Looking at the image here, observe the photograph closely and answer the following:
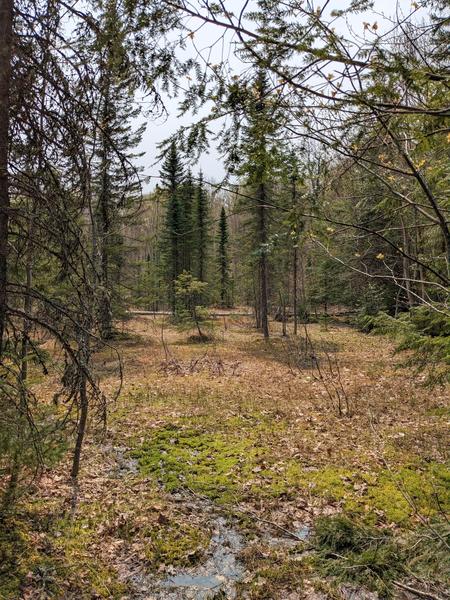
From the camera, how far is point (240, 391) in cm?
1091

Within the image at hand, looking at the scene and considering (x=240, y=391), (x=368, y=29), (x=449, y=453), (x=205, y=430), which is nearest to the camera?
(x=368, y=29)

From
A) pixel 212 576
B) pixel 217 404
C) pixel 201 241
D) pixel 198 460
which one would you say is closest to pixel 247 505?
pixel 212 576

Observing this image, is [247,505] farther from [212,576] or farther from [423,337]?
[423,337]

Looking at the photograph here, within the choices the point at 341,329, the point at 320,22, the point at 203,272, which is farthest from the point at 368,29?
the point at 203,272

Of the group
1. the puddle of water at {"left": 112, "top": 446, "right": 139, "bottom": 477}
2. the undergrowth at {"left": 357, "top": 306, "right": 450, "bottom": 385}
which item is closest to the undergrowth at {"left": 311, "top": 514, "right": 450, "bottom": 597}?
the undergrowth at {"left": 357, "top": 306, "right": 450, "bottom": 385}

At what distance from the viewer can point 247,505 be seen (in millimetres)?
5207

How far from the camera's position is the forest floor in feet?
12.1

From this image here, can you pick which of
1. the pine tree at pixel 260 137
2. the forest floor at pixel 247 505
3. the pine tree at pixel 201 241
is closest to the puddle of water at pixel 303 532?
the forest floor at pixel 247 505

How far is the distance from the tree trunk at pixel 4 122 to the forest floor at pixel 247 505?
6.87ft

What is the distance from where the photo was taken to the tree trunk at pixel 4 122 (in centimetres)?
274

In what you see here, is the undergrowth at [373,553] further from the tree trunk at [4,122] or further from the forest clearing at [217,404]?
the tree trunk at [4,122]

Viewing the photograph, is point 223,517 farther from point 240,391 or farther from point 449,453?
point 240,391

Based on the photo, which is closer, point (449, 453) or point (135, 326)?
point (449, 453)

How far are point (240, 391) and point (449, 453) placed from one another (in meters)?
5.61
